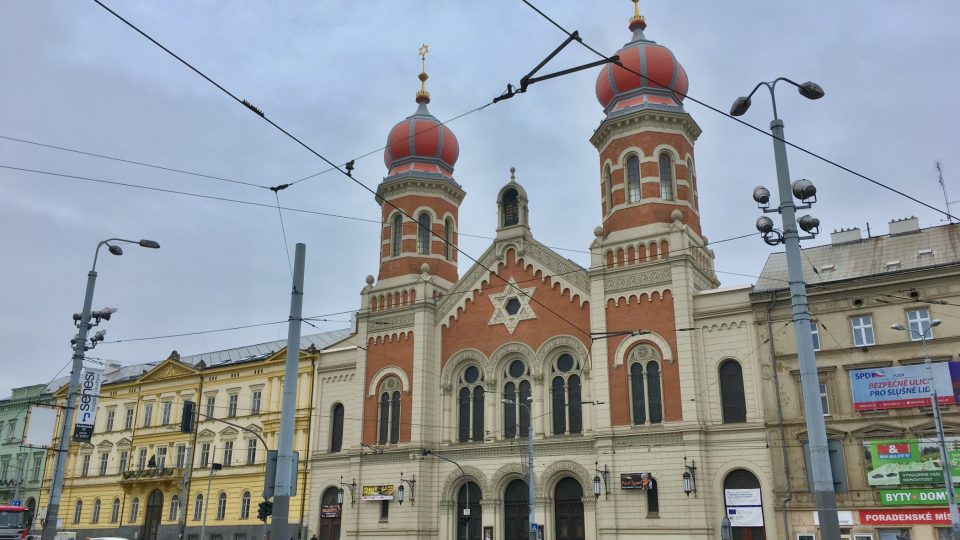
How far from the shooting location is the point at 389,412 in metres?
40.5

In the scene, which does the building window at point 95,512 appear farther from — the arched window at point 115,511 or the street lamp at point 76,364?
the street lamp at point 76,364

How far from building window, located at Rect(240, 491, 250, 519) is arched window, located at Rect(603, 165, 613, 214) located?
85.6 ft

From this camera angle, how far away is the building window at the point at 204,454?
4822 centimetres

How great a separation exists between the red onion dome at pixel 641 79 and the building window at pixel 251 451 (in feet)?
90.5

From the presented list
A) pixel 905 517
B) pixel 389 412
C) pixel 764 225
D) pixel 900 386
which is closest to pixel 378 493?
pixel 389 412

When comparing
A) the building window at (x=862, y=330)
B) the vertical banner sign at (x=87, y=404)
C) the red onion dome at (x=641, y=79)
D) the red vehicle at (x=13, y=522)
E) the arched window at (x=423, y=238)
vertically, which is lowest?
the red vehicle at (x=13, y=522)

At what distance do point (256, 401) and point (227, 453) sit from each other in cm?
365

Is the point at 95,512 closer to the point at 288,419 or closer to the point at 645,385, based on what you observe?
the point at 645,385

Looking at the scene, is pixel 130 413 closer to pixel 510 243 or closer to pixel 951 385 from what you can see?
pixel 510 243

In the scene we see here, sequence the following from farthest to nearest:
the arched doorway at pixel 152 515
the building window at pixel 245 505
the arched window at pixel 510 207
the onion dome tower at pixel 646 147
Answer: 1. the arched doorway at pixel 152 515
2. the building window at pixel 245 505
3. the arched window at pixel 510 207
4. the onion dome tower at pixel 646 147

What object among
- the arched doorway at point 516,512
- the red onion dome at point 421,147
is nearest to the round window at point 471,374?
the arched doorway at point 516,512

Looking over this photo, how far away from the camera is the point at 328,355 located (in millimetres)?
44062

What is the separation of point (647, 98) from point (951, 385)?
59.1 ft

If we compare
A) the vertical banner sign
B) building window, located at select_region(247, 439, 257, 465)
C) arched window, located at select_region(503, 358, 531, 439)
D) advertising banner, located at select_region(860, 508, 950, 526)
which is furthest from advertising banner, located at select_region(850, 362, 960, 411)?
building window, located at select_region(247, 439, 257, 465)
